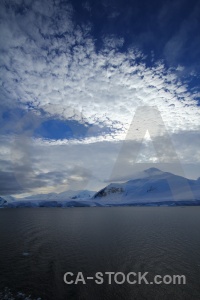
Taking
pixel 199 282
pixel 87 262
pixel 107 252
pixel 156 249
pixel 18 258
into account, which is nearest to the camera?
pixel 199 282

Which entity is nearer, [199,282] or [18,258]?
[199,282]

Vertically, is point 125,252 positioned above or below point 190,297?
above

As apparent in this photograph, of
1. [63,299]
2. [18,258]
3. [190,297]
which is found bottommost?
[190,297]

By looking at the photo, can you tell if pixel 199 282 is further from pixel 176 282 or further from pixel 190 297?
pixel 190 297

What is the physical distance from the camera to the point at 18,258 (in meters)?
32.5

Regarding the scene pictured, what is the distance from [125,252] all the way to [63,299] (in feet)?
61.8

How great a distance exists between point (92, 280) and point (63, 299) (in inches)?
206

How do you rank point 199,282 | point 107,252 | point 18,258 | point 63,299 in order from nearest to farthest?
1. point 63,299
2. point 199,282
3. point 18,258
4. point 107,252

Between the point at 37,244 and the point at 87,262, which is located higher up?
the point at 37,244

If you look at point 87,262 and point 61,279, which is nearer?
point 61,279

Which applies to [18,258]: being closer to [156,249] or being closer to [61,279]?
[61,279]

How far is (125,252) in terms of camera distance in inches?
1412

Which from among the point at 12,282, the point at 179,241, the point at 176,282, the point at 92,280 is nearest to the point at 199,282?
the point at 176,282

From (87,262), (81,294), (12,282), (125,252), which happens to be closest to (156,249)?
(125,252)
